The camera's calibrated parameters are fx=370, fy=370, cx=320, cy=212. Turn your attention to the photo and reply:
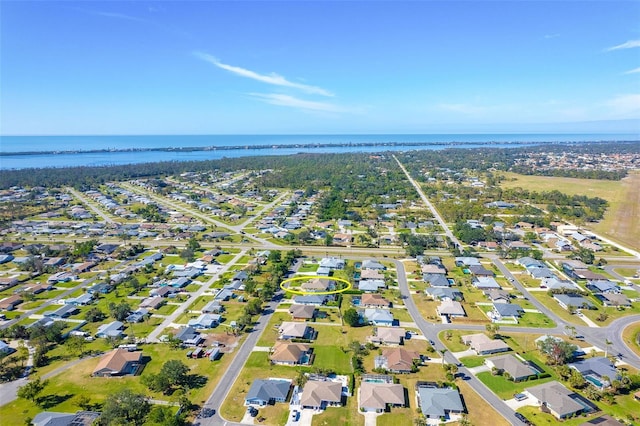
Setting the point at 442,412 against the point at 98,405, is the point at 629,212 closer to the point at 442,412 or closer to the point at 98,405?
the point at 442,412

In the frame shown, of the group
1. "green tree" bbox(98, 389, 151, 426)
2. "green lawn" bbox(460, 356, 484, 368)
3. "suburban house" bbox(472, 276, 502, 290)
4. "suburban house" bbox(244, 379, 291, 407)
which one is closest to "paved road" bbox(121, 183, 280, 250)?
"suburban house" bbox(472, 276, 502, 290)

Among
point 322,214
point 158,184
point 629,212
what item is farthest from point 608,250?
point 158,184

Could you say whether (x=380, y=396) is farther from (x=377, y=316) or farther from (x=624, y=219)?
(x=624, y=219)

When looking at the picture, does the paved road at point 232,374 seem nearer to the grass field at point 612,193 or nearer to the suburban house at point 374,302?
the suburban house at point 374,302

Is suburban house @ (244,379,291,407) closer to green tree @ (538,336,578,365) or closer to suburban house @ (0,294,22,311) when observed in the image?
green tree @ (538,336,578,365)

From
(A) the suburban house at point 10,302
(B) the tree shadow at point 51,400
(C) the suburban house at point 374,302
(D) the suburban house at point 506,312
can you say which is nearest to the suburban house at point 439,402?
(C) the suburban house at point 374,302

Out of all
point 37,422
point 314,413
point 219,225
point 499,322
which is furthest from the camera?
point 219,225

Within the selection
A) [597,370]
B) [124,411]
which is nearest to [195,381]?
[124,411]
